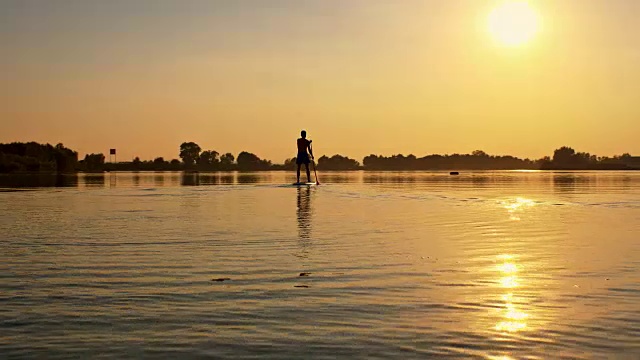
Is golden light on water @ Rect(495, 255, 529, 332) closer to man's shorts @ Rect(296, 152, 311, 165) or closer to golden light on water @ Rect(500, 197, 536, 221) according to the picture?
golden light on water @ Rect(500, 197, 536, 221)

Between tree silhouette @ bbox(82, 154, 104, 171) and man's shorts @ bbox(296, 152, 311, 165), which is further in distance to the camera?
tree silhouette @ bbox(82, 154, 104, 171)

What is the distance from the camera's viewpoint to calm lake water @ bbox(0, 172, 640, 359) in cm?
572

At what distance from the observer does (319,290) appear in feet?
26.3

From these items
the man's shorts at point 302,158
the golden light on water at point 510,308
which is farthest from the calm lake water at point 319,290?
the man's shorts at point 302,158

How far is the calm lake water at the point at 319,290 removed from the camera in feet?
18.8

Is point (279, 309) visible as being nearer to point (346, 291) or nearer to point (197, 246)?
point (346, 291)

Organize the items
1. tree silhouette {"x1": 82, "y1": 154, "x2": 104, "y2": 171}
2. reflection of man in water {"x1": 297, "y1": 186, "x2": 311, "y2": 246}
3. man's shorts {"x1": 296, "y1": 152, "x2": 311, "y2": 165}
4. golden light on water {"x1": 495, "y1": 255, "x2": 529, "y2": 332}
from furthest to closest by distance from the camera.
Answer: tree silhouette {"x1": 82, "y1": 154, "x2": 104, "y2": 171}, man's shorts {"x1": 296, "y1": 152, "x2": 311, "y2": 165}, reflection of man in water {"x1": 297, "y1": 186, "x2": 311, "y2": 246}, golden light on water {"x1": 495, "y1": 255, "x2": 529, "y2": 332}

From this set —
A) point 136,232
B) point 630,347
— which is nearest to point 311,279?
point 630,347

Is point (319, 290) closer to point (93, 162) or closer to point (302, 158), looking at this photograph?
point (302, 158)

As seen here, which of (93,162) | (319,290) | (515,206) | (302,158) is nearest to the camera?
(319,290)

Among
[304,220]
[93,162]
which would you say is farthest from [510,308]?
[93,162]

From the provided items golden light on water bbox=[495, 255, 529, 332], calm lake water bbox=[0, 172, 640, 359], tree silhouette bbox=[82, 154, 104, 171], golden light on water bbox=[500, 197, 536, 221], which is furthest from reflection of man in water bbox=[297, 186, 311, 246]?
tree silhouette bbox=[82, 154, 104, 171]

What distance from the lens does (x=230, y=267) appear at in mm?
9703

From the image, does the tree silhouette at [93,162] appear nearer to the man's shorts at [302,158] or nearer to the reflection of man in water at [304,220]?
the man's shorts at [302,158]
